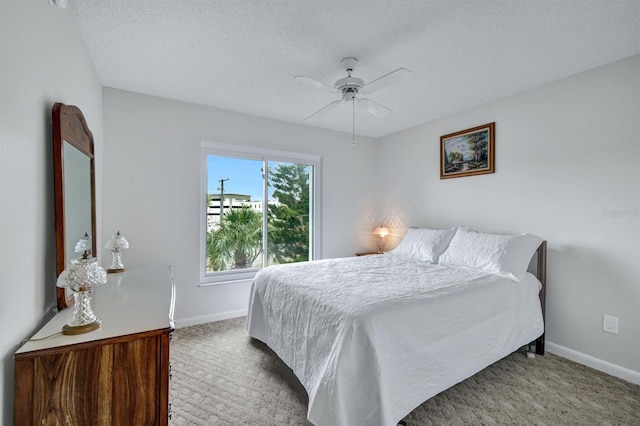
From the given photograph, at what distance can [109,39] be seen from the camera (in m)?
2.01

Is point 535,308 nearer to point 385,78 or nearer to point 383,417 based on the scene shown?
point 383,417

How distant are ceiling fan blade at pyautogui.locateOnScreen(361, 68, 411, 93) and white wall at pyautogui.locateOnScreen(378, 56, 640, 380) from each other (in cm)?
169

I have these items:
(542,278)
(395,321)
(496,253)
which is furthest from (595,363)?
(395,321)

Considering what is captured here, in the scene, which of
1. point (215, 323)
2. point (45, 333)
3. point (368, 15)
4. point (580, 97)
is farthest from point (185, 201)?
point (580, 97)

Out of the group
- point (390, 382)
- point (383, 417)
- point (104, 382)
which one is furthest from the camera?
point (390, 382)

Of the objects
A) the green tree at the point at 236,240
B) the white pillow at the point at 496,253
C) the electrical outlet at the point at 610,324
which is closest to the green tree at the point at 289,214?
the green tree at the point at 236,240

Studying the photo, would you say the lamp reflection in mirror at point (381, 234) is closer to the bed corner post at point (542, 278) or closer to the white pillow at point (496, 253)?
the white pillow at point (496, 253)

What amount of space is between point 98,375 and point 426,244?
304cm

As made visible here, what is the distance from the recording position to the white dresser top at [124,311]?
105 centimetres

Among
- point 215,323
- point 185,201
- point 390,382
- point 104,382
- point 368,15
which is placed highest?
point 368,15

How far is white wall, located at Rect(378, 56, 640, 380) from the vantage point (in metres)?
2.23

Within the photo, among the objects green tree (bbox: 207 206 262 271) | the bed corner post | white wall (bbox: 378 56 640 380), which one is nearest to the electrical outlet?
white wall (bbox: 378 56 640 380)

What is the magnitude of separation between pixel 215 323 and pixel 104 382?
2342mm

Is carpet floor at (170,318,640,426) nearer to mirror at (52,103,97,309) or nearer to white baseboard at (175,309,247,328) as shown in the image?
white baseboard at (175,309,247,328)
